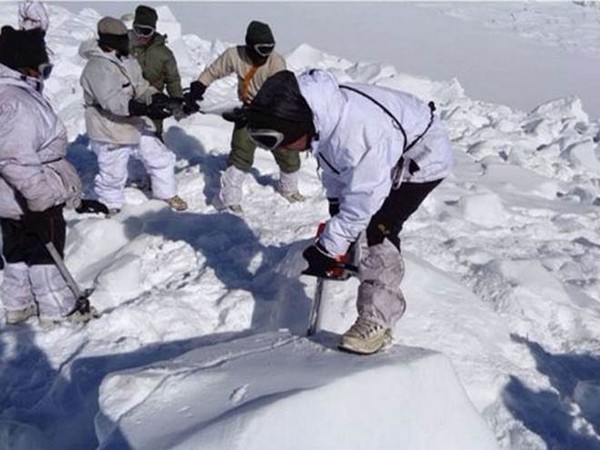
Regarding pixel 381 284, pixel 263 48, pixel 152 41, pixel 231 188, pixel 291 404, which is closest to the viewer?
pixel 291 404

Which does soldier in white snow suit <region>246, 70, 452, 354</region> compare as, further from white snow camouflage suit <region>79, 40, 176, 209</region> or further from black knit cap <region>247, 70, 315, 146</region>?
white snow camouflage suit <region>79, 40, 176, 209</region>

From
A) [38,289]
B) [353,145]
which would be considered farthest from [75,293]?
[353,145]

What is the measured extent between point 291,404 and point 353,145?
3.26 feet

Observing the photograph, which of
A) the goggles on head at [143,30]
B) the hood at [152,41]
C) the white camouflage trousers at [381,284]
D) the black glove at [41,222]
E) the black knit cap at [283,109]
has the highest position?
the black knit cap at [283,109]

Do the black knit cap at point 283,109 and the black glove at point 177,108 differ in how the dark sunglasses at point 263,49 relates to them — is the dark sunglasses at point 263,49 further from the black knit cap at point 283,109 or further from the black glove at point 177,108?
the black knit cap at point 283,109

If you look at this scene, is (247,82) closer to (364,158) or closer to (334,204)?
(334,204)

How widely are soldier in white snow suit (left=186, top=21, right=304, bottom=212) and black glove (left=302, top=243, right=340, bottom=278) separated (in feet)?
5.97

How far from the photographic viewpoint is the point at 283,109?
260 cm

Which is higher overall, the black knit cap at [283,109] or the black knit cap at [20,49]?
the black knit cap at [283,109]

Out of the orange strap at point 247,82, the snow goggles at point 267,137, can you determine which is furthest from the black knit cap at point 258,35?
the snow goggles at point 267,137

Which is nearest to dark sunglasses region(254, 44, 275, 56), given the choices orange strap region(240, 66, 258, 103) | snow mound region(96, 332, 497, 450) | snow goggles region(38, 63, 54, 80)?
orange strap region(240, 66, 258, 103)

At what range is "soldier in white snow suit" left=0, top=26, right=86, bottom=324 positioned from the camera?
322 cm

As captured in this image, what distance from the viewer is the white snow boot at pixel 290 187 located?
531 cm

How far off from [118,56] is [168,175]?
3.09 ft
